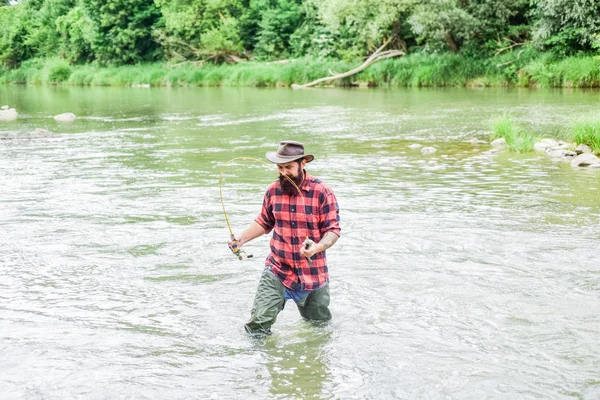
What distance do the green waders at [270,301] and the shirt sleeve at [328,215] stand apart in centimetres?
47

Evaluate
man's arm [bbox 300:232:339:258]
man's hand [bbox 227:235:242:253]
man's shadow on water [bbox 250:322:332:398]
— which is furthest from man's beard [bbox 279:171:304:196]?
man's shadow on water [bbox 250:322:332:398]

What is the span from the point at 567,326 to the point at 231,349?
250cm

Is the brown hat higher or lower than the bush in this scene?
lower

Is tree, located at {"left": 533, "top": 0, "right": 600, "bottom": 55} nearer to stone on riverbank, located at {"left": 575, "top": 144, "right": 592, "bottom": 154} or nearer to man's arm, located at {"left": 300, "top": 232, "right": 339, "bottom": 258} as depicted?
stone on riverbank, located at {"left": 575, "top": 144, "right": 592, "bottom": 154}

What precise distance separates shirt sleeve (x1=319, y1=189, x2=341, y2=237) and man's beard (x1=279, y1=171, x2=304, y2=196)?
7.5 inches

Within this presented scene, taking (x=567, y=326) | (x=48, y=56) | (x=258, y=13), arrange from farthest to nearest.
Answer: (x=48, y=56) < (x=258, y=13) < (x=567, y=326)

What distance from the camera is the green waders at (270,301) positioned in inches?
216

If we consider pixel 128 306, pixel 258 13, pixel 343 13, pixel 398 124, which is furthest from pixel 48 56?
pixel 128 306

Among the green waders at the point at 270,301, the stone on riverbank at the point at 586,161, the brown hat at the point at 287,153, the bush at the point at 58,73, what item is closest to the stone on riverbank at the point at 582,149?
the stone on riverbank at the point at 586,161

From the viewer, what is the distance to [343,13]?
123 feet

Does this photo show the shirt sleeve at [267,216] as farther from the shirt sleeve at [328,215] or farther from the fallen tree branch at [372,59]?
the fallen tree branch at [372,59]

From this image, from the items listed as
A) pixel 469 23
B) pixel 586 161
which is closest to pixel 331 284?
pixel 586 161

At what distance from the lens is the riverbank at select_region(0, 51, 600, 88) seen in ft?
104

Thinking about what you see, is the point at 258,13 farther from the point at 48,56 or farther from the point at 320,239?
the point at 320,239
